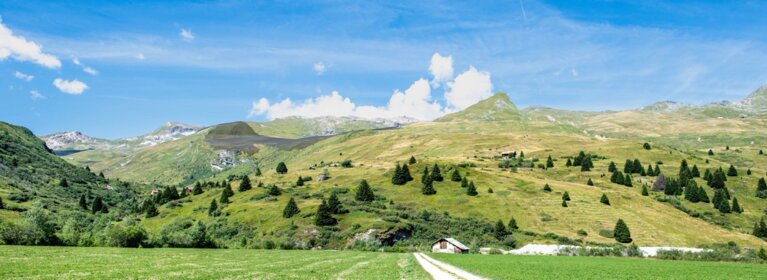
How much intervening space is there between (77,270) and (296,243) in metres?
78.7

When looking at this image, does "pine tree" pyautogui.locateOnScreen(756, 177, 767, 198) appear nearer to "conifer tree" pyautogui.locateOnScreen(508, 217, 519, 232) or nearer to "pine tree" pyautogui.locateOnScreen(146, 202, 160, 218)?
"conifer tree" pyautogui.locateOnScreen(508, 217, 519, 232)

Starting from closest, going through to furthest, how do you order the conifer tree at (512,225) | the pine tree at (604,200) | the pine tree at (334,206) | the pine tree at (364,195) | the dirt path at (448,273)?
the dirt path at (448,273) → the pine tree at (334,206) → the conifer tree at (512,225) → the pine tree at (364,195) → the pine tree at (604,200)

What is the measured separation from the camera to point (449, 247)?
11350 cm

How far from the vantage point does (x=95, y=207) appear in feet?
605

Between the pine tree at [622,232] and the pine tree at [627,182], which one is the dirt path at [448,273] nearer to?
the pine tree at [622,232]

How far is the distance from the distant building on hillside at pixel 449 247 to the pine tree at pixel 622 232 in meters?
48.6

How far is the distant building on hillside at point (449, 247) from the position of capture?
111 m

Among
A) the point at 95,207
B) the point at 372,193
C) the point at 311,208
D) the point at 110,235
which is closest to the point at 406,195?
the point at 372,193

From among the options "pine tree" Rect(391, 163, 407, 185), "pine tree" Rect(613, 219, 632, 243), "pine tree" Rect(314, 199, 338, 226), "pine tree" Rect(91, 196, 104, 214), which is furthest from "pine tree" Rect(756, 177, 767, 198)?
"pine tree" Rect(91, 196, 104, 214)

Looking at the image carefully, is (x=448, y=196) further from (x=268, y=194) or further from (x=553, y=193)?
(x=268, y=194)

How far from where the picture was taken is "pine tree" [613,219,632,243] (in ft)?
428

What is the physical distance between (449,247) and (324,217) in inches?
1340

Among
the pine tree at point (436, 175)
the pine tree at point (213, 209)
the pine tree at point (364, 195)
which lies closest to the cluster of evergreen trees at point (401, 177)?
the pine tree at point (436, 175)

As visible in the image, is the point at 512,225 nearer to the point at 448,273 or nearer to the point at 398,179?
the point at 398,179
